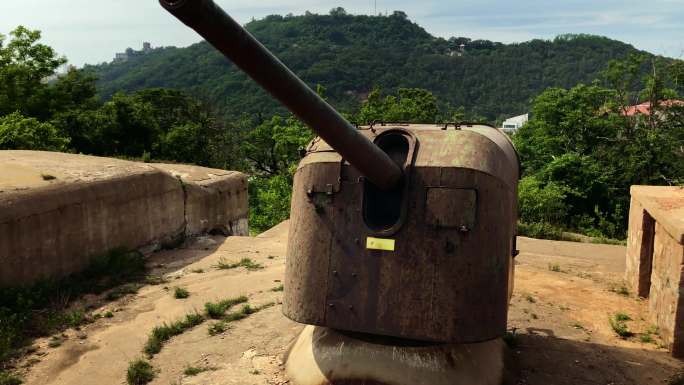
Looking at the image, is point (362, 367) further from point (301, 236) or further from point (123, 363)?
point (123, 363)

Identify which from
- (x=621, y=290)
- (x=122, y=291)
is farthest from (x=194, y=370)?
(x=621, y=290)

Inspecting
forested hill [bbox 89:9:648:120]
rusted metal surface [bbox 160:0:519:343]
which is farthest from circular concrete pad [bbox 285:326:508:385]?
forested hill [bbox 89:9:648:120]

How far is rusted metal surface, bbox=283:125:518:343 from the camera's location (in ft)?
14.9

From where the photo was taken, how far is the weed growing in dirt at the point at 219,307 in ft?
23.7

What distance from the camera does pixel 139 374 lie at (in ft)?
18.5

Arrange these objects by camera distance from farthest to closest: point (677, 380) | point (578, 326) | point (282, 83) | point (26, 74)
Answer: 1. point (26, 74)
2. point (578, 326)
3. point (677, 380)
4. point (282, 83)

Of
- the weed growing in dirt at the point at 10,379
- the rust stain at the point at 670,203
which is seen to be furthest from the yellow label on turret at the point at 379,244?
the rust stain at the point at 670,203

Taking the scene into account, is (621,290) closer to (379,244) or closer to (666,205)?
(666,205)

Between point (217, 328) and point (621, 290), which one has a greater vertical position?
point (621, 290)

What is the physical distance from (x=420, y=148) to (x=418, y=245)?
82 cm

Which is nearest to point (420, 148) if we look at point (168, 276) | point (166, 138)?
point (168, 276)

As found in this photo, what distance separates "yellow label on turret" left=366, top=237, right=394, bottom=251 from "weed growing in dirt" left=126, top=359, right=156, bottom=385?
2.57 metres

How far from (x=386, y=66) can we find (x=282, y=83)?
6753 cm

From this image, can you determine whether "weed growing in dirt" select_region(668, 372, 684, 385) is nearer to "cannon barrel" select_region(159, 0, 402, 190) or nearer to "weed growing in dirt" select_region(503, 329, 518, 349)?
"weed growing in dirt" select_region(503, 329, 518, 349)
